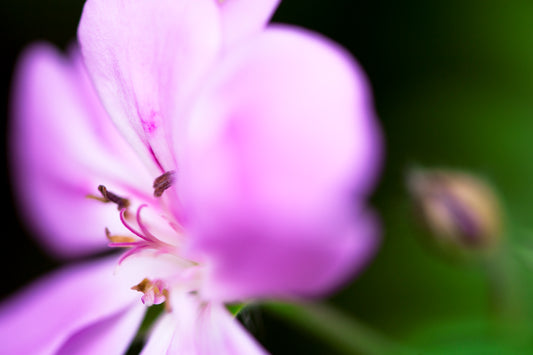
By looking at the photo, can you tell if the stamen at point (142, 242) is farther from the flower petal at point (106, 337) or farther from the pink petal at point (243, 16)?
the pink petal at point (243, 16)

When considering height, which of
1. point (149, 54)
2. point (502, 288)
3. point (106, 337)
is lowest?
point (502, 288)

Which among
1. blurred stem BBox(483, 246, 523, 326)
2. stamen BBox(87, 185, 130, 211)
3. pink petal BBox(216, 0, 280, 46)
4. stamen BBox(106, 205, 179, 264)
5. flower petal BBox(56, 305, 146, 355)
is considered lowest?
blurred stem BBox(483, 246, 523, 326)

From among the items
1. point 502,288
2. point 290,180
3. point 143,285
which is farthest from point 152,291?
point 502,288

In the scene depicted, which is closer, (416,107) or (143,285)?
(143,285)

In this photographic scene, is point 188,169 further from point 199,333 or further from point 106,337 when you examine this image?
point 106,337

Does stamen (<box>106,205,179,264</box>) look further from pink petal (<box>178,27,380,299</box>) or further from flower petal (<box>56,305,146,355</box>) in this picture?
pink petal (<box>178,27,380,299</box>)

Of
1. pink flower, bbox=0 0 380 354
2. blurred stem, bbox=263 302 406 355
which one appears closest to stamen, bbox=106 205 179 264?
pink flower, bbox=0 0 380 354
